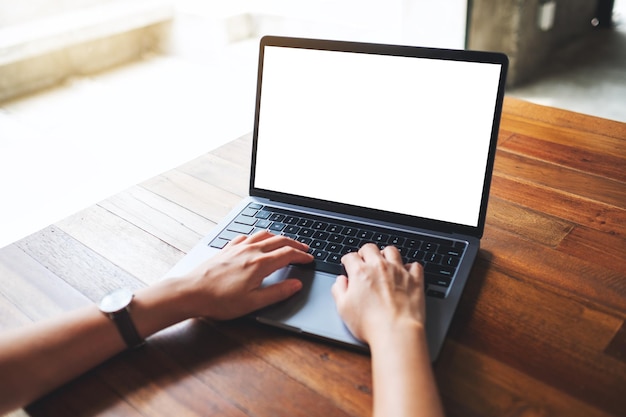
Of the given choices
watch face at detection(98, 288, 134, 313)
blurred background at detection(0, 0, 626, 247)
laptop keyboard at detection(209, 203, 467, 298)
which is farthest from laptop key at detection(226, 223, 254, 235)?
blurred background at detection(0, 0, 626, 247)

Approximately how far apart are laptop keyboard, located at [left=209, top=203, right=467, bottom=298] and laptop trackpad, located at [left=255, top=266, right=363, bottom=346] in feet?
0.09

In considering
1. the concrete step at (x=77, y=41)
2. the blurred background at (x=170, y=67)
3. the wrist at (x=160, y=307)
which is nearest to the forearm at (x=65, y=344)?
the wrist at (x=160, y=307)

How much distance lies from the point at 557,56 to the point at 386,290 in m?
3.60

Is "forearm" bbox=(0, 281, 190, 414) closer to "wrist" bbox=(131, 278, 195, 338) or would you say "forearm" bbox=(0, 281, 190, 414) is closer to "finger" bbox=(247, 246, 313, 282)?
"wrist" bbox=(131, 278, 195, 338)

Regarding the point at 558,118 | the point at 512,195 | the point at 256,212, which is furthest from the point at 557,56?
the point at 256,212

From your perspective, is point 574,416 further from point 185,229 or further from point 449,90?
point 185,229

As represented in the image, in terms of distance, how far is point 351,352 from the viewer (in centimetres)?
63

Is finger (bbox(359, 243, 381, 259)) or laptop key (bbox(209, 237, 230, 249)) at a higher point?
finger (bbox(359, 243, 381, 259))

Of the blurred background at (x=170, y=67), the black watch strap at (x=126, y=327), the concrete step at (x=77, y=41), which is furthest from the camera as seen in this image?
the concrete step at (x=77, y=41)

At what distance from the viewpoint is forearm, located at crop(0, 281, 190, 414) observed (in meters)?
0.59

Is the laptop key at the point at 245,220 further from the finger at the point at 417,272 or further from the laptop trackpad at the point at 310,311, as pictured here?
the finger at the point at 417,272

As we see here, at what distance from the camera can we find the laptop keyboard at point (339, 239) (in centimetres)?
72

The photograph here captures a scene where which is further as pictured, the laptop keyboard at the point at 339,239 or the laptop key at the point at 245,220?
the laptop key at the point at 245,220

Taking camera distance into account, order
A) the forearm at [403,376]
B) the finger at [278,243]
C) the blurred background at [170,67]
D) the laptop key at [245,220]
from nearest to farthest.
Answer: the forearm at [403,376], the finger at [278,243], the laptop key at [245,220], the blurred background at [170,67]
